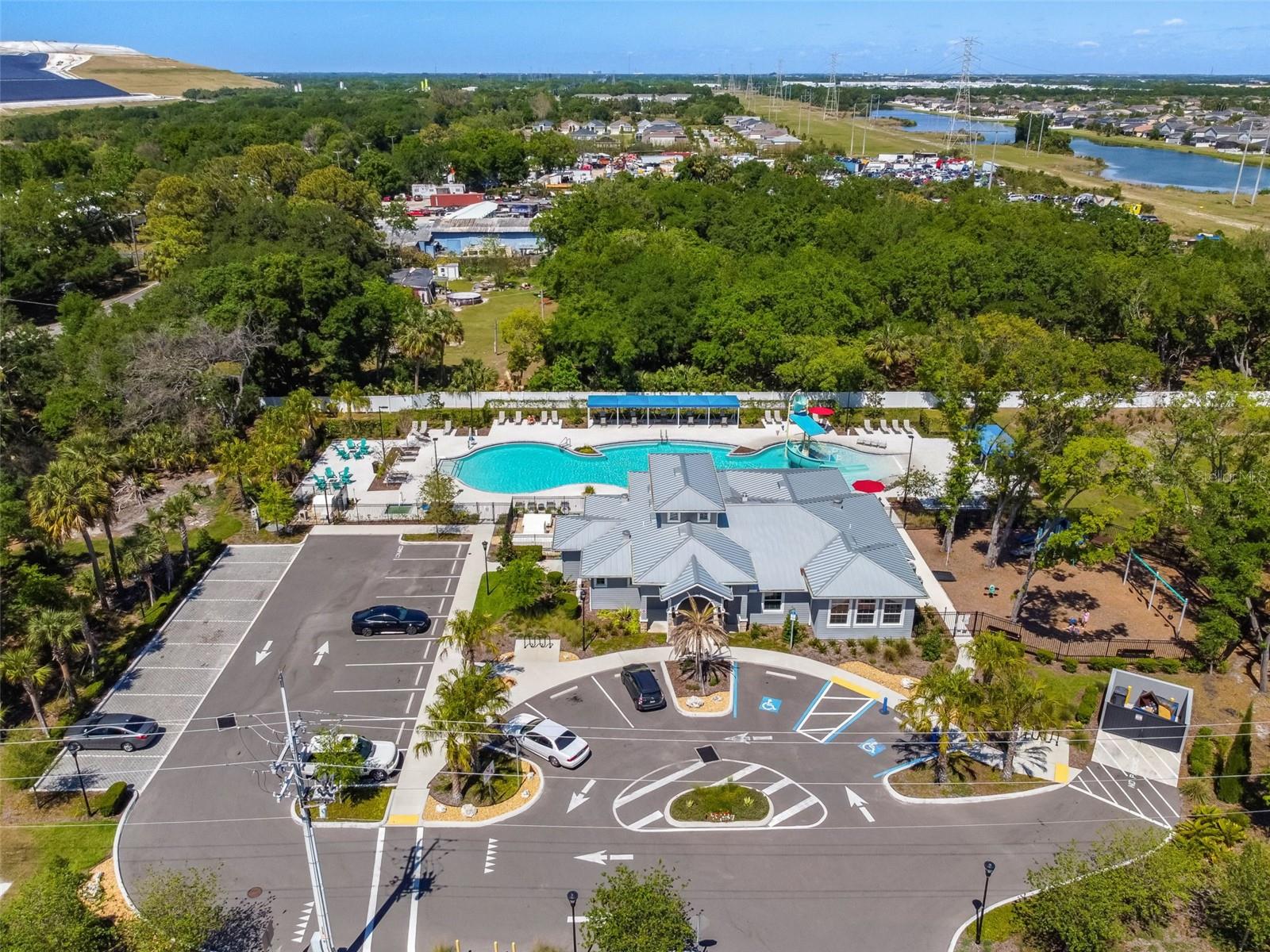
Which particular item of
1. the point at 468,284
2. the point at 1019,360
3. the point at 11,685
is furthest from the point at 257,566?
the point at 468,284

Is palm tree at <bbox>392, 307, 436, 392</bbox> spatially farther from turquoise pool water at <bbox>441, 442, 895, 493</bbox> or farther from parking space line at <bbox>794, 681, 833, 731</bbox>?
parking space line at <bbox>794, 681, 833, 731</bbox>

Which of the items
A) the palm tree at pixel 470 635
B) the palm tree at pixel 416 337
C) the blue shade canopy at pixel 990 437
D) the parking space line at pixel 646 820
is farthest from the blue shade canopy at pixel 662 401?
the parking space line at pixel 646 820

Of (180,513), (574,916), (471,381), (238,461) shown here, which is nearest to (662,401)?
(471,381)

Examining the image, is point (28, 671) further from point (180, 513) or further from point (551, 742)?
point (551, 742)

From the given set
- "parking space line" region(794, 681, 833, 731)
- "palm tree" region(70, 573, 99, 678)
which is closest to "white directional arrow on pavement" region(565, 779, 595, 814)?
"parking space line" region(794, 681, 833, 731)

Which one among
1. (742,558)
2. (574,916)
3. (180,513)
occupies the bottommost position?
(574,916)

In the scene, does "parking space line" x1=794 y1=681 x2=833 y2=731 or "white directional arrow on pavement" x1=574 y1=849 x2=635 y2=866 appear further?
"parking space line" x1=794 y1=681 x2=833 y2=731
